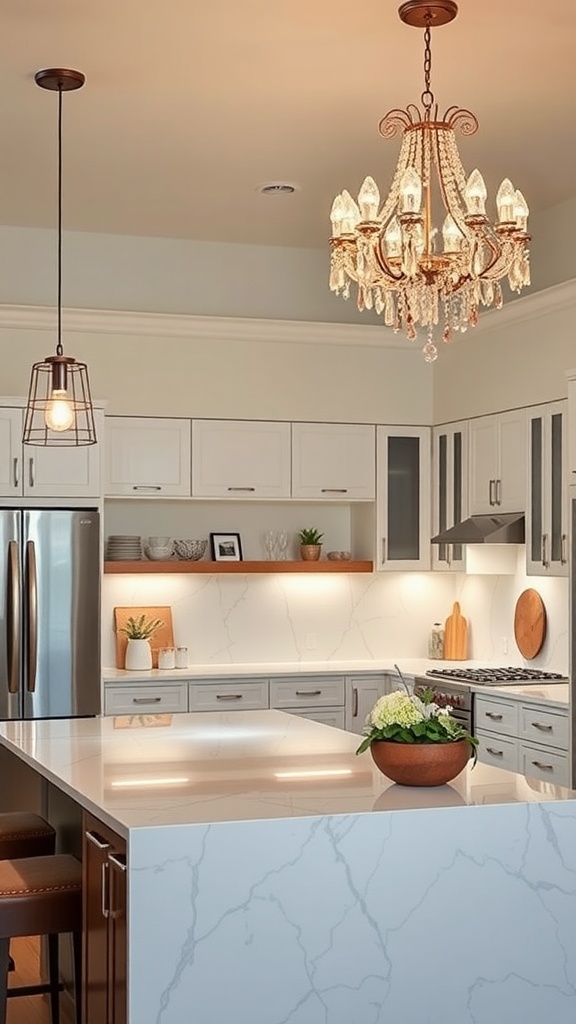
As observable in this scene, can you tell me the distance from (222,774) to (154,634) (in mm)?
3564

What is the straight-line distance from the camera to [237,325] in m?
7.11

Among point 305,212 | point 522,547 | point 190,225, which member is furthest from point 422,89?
point 522,547

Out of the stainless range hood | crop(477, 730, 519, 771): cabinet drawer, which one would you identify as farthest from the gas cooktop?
the stainless range hood

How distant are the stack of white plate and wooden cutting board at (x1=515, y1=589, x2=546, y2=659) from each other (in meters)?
2.04

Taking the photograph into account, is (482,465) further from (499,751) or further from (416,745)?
(416,745)

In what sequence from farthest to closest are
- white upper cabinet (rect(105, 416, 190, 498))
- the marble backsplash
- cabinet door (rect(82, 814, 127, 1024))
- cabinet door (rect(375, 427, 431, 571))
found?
cabinet door (rect(375, 427, 431, 571)) < the marble backsplash < white upper cabinet (rect(105, 416, 190, 498)) < cabinet door (rect(82, 814, 127, 1024))

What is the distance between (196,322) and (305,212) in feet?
2.70

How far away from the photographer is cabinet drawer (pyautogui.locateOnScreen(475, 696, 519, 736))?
596 centimetres

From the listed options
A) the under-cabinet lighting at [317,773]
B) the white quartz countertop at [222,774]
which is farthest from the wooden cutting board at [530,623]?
the under-cabinet lighting at [317,773]

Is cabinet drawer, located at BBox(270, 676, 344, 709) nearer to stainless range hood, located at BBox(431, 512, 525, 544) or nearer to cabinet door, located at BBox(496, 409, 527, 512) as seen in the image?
stainless range hood, located at BBox(431, 512, 525, 544)

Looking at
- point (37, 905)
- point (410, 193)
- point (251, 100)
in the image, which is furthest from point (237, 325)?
point (37, 905)

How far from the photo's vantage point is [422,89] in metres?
5.04

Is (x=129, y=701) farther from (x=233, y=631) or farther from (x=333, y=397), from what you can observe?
(x=333, y=397)

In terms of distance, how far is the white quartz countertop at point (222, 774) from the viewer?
3.21 metres
